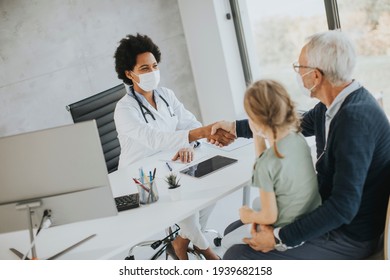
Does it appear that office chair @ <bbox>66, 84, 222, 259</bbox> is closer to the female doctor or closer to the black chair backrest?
the black chair backrest

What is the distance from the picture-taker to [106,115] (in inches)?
107

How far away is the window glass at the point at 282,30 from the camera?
11.0 ft

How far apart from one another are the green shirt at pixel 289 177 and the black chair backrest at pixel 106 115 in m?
1.37

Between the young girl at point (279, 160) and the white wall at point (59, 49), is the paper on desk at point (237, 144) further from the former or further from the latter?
the white wall at point (59, 49)

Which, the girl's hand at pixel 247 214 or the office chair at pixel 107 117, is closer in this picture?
the girl's hand at pixel 247 214

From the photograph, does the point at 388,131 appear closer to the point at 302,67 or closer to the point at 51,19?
the point at 302,67

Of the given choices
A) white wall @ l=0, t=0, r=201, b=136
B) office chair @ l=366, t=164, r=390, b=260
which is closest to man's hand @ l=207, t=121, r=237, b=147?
office chair @ l=366, t=164, r=390, b=260

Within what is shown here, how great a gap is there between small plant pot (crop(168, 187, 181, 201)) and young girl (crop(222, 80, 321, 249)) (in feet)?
1.15

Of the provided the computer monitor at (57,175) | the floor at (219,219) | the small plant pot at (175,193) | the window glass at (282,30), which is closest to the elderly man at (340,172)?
the small plant pot at (175,193)

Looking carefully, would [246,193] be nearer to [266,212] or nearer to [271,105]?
[266,212]

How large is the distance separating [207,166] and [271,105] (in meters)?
0.66

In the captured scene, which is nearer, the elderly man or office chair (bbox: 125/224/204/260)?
the elderly man

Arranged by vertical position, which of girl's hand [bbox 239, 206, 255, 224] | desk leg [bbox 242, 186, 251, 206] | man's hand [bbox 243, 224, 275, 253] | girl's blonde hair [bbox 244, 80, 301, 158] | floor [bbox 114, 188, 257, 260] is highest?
girl's blonde hair [bbox 244, 80, 301, 158]

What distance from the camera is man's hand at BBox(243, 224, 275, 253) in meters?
1.59
